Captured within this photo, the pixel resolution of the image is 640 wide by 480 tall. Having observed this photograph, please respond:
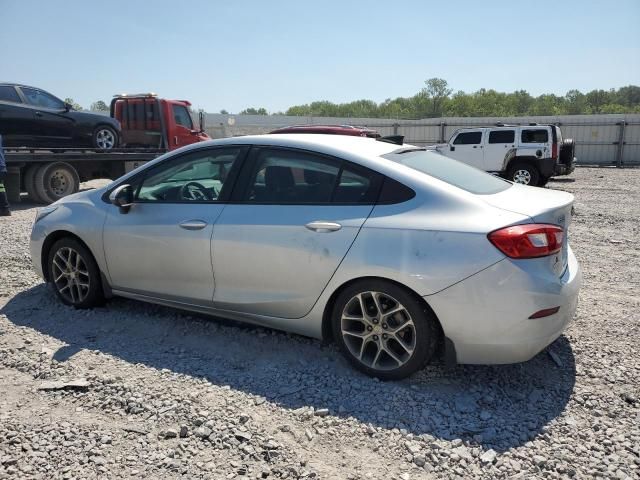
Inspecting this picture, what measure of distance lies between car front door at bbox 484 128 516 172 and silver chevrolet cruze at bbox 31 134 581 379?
13.3m

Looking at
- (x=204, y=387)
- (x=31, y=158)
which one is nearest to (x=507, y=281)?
(x=204, y=387)

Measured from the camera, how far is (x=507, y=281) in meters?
2.77

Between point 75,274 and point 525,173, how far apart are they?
14233 millimetres

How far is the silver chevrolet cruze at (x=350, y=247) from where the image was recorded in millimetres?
2846

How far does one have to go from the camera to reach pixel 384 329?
3.12 m

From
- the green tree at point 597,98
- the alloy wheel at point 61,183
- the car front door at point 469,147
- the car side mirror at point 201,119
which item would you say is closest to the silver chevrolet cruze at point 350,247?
the alloy wheel at point 61,183

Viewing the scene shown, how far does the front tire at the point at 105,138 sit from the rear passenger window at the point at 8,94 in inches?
79.9

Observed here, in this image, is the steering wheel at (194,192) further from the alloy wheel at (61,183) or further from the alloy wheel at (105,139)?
the alloy wheel at (105,139)

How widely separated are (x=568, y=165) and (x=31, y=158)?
15.3 meters

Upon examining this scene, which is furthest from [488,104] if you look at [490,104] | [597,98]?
[597,98]

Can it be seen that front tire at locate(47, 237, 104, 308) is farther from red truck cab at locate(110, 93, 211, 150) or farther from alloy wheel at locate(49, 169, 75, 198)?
red truck cab at locate(110, 93, 211, 150)

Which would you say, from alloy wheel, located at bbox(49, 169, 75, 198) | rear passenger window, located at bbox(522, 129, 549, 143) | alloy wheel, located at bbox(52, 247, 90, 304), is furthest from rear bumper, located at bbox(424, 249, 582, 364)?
rear passenger window, located at bbox(522, 129, 549, 143)

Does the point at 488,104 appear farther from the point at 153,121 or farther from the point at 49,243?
the point at 49,243

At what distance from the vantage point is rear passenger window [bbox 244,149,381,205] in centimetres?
324
